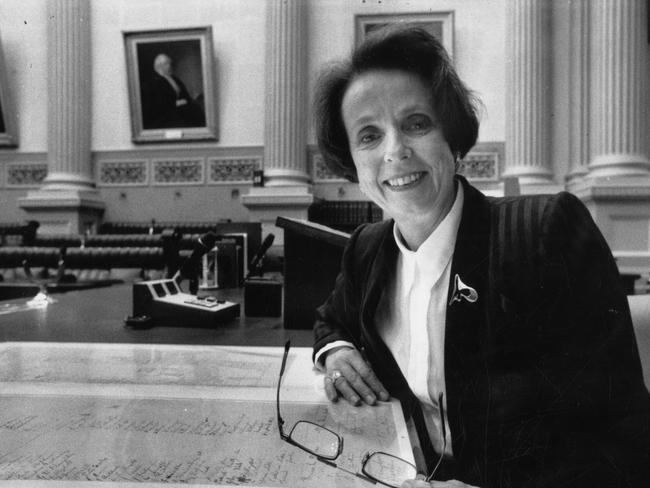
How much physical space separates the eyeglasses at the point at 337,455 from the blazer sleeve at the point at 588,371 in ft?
0.63

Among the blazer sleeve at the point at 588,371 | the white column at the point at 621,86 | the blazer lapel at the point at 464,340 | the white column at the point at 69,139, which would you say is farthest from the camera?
the white column at the point at 69,139

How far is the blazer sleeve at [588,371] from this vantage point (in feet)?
2.01

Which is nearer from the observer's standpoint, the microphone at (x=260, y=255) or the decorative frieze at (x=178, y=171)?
the microphone at (x=260, y=255)

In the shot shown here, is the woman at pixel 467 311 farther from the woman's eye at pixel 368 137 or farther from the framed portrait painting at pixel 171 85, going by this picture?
the framed portrait painting at pixel 171 85

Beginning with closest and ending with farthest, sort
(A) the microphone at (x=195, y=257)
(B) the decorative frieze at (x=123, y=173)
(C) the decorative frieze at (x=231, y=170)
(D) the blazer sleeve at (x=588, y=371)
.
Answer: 1. (D) the blazer sleeve at (x=588, y=371)
2. (A) the microphone at (x=195, y=257)
3. (C) the decorative frieze at (x=231, y=170)
4. (B) the decorative frieze at (x=123, y=173)

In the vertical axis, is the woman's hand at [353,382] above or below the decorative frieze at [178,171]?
below

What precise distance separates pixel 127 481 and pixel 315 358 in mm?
517

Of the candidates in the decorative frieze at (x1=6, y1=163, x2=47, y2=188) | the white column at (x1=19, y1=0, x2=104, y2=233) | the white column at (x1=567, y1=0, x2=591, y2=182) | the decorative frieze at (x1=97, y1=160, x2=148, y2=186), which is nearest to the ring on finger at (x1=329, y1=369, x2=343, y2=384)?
the white column at (x1=567, y1=0, x2=591, y2=182)

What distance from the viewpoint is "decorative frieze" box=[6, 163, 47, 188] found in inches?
252

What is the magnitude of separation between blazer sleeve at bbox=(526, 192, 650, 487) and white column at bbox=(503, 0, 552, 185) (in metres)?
4.42

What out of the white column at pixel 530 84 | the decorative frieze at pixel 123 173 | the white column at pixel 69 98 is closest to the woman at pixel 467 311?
the white column at pixel 530 84

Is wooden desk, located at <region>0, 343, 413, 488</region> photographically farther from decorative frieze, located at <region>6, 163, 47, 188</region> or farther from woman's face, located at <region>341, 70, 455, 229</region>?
decorative frieze, located at <region>6, 163, 47, 188</region>

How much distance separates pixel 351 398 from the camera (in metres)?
0.79

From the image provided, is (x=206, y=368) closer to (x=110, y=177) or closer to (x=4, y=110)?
(x=110, y=177)
